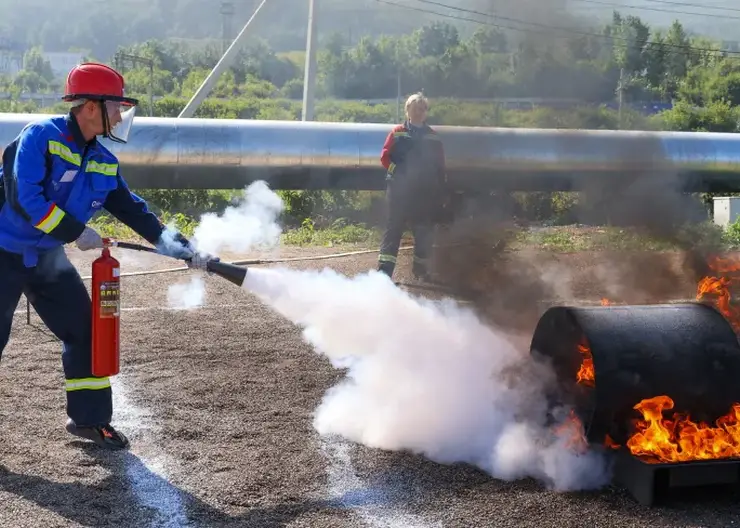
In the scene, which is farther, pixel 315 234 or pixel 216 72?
pixel 216 72

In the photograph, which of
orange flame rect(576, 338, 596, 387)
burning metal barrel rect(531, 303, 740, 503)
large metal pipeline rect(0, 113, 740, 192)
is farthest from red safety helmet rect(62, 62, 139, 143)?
large metal pipeline rect(0, 113, 740, 192)

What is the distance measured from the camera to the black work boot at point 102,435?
4695 millimetres

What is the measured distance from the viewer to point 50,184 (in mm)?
4367

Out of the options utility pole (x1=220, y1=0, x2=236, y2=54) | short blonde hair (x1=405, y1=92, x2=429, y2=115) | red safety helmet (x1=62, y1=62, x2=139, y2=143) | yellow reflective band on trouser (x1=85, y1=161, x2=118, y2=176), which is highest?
utility pole (x1=220, y1=0, x2=236, y2=54)

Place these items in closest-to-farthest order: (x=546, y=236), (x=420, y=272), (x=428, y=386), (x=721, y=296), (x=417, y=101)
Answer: (x=428, y=386), (x=721, y=296), (x=417, y=101), (x=546, y=236), (x=420, y=272)

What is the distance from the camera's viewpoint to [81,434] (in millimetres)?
4723

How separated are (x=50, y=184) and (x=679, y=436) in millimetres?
3373

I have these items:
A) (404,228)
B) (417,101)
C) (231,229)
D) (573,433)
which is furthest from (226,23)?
(573,433)

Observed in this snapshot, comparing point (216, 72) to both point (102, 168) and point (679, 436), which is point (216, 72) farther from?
point (679, 436)

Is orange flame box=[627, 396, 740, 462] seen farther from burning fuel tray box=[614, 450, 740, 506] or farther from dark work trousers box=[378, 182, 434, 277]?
dark work trousers box=[378, 182, 434, 277]

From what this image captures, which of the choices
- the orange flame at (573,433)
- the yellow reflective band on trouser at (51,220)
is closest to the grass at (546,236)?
the orange flame at (573,433)

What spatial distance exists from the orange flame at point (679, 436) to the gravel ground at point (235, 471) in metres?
0.20

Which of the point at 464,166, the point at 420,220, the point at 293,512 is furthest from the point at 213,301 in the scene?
the point at 293,512

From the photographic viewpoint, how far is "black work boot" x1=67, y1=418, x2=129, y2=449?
470 cm
